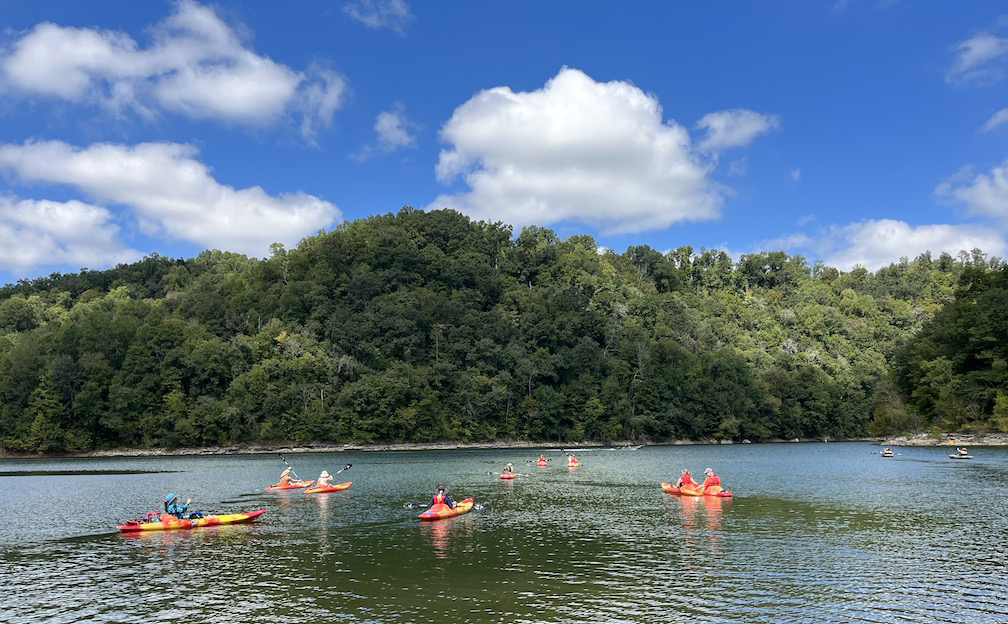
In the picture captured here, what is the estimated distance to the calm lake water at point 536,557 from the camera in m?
18.9

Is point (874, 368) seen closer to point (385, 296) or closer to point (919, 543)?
point (385, 296)

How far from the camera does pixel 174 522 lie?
32.9 metres

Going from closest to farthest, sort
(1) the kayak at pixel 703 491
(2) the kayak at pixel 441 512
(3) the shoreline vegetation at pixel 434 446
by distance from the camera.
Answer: (2) the kayak at pixel 441 512
(1) the kayak at pixel 703 491
(3) the shoreline vegetation at pixel 434 446

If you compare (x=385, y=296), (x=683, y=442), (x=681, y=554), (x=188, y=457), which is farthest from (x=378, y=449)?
(x=681, y=554)

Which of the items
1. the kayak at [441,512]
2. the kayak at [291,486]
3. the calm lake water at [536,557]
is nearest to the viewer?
the calm lake water at [536,557]

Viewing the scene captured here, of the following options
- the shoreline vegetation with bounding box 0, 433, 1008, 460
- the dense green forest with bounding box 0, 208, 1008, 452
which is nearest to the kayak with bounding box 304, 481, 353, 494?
the shoreline vegetation with bounding box 0, 433, 1008, 460

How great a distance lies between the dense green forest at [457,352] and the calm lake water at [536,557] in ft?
210

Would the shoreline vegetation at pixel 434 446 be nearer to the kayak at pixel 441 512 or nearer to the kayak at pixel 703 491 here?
the kayak at pixel 703 491

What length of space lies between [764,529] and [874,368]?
457ft

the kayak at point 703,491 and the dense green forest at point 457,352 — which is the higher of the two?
the dense green forest at point 457,352

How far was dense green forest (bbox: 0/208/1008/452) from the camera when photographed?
10638 cm

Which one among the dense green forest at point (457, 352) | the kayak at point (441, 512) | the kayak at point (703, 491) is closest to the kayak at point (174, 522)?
the kayak at point (441, 512)

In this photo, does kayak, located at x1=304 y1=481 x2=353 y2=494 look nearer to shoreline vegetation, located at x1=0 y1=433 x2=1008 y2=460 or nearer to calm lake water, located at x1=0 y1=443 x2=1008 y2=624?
calm lake water, located at x1=0 y1=443 x2=1008 y2=624

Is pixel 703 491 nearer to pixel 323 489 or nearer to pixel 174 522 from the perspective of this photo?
pixel 323 489
